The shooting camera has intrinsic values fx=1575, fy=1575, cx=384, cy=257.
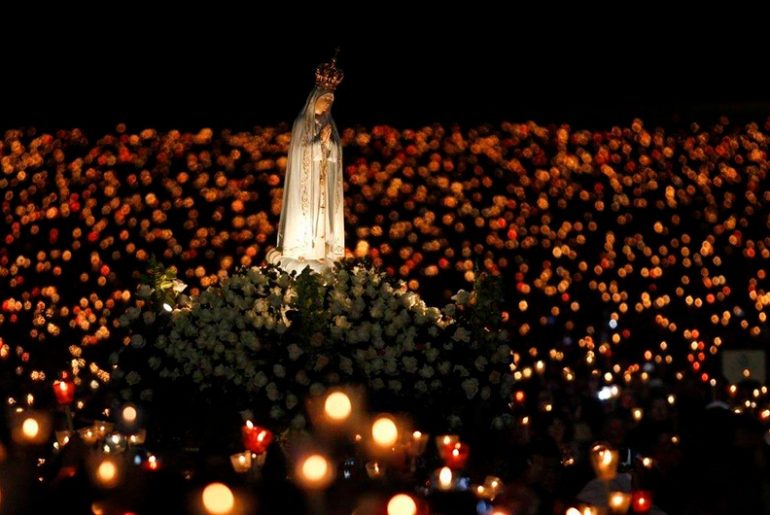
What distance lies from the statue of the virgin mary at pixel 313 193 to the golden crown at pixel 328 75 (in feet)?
0.10

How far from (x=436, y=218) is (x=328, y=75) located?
14.5 metres

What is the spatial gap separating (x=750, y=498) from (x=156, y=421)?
4188 mm

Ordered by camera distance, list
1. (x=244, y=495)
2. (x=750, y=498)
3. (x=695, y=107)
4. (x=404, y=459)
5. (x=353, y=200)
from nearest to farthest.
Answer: (x=244, y=495)
(x=750, y=498)
(x=404, y=459)
(x=695, y=107)
(x=353, y=200)

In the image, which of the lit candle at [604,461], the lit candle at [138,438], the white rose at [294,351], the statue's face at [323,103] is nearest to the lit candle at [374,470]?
the white rose at [294,351]

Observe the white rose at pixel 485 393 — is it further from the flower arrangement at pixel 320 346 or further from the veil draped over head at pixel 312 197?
the veil draped over head at pixel 312 197

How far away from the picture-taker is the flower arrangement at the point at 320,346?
34.8 ft

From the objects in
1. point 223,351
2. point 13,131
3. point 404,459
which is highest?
point 13,131

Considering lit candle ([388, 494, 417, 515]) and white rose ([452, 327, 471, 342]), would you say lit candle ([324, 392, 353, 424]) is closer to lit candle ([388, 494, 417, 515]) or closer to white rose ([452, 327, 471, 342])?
lit candle ([388, 494, 417, 515])

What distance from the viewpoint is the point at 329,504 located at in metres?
7.73

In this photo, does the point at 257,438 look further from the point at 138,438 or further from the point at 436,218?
the point at 436,218

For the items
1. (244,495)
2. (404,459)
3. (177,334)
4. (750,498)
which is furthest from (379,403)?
(244,495)

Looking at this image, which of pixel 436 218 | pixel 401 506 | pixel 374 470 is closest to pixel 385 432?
pixel 401 506

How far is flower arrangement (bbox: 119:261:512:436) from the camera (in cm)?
1062

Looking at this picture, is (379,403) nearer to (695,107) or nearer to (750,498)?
(750,498)
